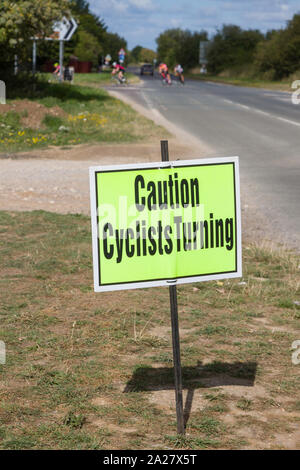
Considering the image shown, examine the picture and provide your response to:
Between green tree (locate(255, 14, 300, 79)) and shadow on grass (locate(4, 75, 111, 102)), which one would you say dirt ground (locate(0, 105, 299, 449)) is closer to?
shadow on grass (locate(4, 75, 111, 102))

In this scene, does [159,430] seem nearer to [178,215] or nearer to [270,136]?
[178,215]

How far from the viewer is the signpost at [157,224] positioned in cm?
381

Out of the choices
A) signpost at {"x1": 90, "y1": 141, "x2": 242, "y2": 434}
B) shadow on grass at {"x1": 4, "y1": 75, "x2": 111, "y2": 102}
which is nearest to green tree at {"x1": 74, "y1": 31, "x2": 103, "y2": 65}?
shadow on grass at {"x1": 4, "y1": 75, "x2": 111, "y2": 102}

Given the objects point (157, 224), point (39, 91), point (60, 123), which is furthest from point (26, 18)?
point (157, 224)

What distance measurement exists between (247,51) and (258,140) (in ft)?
261

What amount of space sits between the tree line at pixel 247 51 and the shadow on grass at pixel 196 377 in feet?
193

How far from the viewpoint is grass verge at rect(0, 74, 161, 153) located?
1853 centimetres

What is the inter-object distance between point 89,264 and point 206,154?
899 centimetres

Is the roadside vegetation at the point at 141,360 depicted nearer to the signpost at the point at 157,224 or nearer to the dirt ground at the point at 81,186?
the dirt ground at the point at 81,186

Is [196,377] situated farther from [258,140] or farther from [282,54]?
[282,54]

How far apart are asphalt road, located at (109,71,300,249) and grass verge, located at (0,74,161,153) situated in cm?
174

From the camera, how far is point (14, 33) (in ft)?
70.0

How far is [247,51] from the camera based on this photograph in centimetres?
9438

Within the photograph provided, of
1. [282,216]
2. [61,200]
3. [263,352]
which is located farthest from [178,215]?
[61,200]
